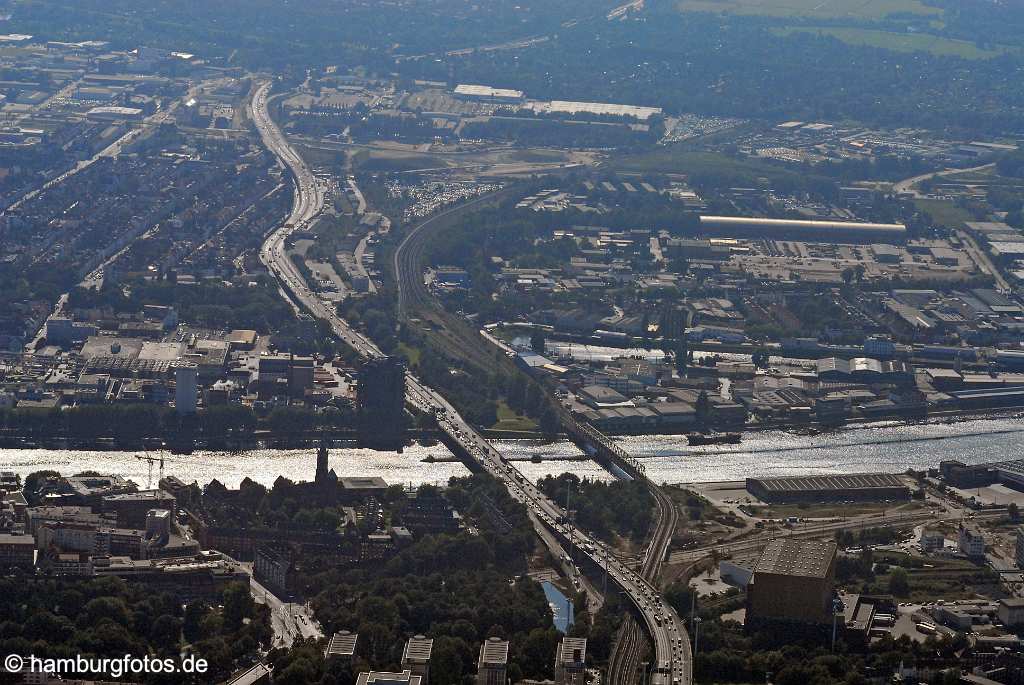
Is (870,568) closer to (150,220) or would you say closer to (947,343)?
(947,343)

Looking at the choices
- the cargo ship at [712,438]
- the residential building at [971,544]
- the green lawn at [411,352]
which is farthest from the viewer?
the green lawn at [411,352]

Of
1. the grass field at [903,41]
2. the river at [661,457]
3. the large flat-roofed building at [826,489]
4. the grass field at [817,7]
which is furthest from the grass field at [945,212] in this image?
the grass field at [817,7]

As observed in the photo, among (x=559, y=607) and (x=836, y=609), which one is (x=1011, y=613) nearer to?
(x=836, y=609)

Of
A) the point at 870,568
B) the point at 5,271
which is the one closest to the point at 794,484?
the point at 870,568

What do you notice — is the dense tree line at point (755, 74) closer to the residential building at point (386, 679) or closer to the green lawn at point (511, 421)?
the green lawn at point (511, 421)

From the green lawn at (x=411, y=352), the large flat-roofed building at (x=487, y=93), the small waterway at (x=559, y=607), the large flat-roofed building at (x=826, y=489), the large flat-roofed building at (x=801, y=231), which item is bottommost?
the large flat-roofed building at (x=487, y=93)

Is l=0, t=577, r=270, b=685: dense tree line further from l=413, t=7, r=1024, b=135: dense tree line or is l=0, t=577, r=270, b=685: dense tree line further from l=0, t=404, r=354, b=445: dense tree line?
l=413, t=7, r=1024, b=135: dense tree line

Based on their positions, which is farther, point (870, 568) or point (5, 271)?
point (5, 271)
